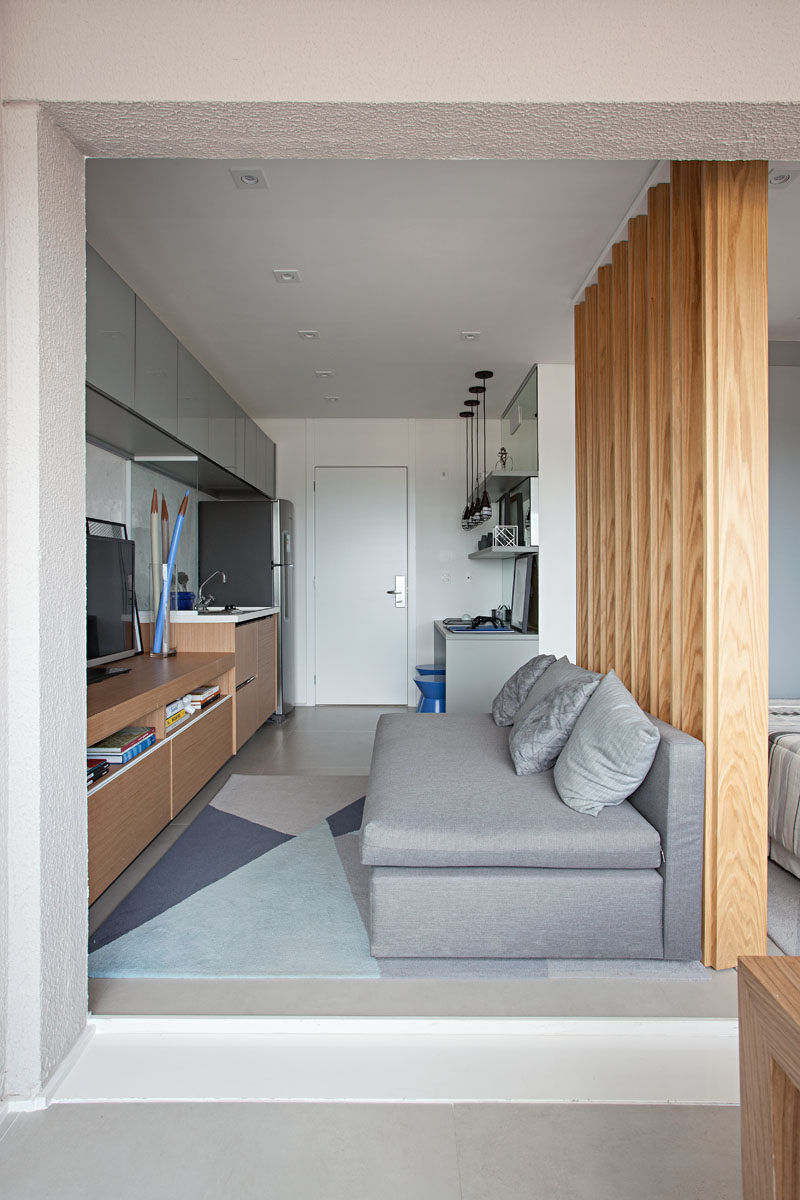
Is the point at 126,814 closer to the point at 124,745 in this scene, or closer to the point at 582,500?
the point at 124,745

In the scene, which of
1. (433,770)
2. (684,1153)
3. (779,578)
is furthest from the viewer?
(779,578)

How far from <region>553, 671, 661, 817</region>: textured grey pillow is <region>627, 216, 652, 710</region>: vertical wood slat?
1.35 ft

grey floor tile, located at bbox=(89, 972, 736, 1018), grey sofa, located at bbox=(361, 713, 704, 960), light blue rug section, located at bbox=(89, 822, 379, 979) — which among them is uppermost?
grey sofa, located at bbox=(361, 713, 704, 960)

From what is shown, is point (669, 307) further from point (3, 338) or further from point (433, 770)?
point (3, 338)

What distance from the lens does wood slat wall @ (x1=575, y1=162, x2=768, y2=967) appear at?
2.07 metres

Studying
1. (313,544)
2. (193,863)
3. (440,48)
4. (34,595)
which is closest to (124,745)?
(193,863)

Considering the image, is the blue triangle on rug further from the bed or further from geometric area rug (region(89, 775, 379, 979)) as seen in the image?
the bed

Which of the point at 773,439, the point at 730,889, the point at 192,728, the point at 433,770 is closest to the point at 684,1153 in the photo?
the point at 730,889

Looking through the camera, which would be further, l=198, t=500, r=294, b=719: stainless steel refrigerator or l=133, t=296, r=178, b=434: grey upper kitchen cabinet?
l=198, t=500, r=294, b=719: stainless steel refrigerator

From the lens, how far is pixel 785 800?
2738mm

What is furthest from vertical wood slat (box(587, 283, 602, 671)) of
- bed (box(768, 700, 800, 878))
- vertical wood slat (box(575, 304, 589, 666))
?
bed (box(768, 700, 800, 878))

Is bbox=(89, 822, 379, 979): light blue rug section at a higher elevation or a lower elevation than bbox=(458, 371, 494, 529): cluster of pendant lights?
lower

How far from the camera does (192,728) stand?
354 centimetres

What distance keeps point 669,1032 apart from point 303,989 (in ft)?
3.10
